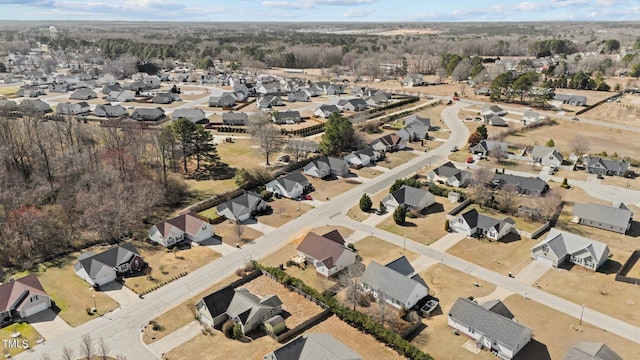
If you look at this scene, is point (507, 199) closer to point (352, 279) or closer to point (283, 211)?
point (352, 279)

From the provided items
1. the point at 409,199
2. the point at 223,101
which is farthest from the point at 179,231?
the point at 223,101

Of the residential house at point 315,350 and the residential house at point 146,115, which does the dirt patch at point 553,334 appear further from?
the residential house at point 146,115

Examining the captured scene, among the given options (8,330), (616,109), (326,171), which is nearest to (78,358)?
(8,330)

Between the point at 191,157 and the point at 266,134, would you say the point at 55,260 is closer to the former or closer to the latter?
the point at 191,157

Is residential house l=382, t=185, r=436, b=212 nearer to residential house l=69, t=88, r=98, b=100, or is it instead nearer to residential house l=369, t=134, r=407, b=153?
residential house l=369, t=134, r=407, b=153

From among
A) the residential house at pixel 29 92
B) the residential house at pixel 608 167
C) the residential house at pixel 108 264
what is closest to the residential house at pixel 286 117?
the residential house at pixel 608 167

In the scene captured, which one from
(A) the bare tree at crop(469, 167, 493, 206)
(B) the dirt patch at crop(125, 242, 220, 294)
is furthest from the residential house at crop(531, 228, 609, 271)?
(B) the dirt patch at crop(125, 242, 220, 294)
